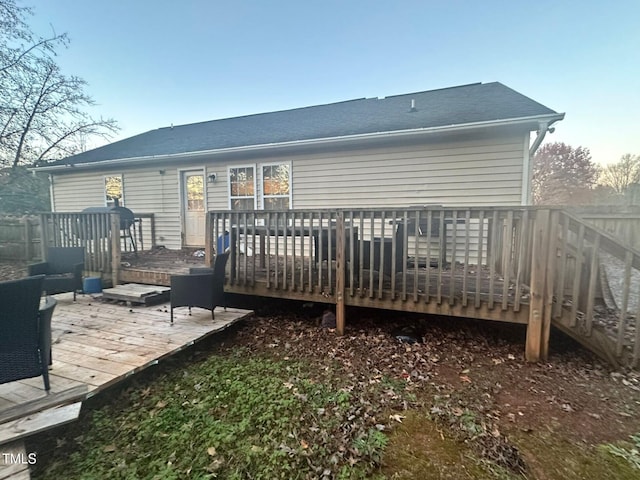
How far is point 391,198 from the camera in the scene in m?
6.33

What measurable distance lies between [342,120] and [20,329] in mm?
7021

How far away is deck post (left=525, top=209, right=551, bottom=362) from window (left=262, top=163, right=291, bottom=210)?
202 inches

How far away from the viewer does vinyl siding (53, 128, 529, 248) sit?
18.2ft

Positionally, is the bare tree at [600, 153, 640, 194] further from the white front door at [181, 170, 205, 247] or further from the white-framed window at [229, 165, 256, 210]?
the white front door at [181, 170, 205, 247]

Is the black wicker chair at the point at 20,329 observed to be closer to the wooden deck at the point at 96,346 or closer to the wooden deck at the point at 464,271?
the wooden deck at the point at 96,346

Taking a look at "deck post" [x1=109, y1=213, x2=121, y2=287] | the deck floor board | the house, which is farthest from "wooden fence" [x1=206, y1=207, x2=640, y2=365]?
"deck post" [x1=109, y1=213, x2=121, y2=287]

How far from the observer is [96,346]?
3.12 meters

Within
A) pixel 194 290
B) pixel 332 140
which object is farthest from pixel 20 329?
pixel 332 140

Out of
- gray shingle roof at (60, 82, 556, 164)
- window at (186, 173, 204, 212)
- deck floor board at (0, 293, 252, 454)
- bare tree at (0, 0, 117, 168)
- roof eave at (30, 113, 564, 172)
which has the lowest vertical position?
deck floor board at (0, 293, 252, 454)

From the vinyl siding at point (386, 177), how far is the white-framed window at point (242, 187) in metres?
0.13

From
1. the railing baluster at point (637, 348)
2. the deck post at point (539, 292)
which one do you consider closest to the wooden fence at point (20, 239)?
the deck post at point (539, 292)

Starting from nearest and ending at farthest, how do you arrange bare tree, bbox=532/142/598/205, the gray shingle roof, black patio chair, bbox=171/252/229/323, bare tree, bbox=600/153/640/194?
1. black patio chair, bbox=171/252/229/323
2. the gray shingle roof
3. bare tree, bbox=600/153/640/194
4. bare tree, bbox=532/142/598/205

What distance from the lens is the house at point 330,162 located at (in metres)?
5.53

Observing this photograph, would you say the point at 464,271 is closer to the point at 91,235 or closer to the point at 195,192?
the point at 91,235
